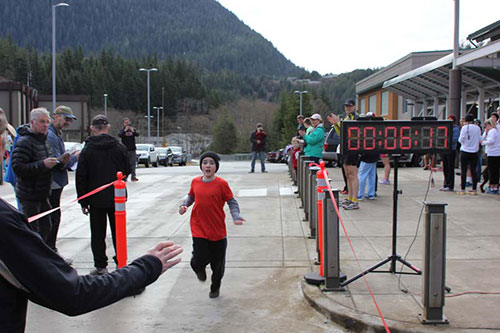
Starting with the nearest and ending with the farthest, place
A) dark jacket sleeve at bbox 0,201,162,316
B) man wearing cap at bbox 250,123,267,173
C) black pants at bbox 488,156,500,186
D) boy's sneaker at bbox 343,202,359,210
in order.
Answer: dark jacket sleeve at bbox 0,201,162,316 < boy's sneaker at bbox 343,202,359,210 < black pants at bbox 488,156,500,186 < man wearing cap at bbox 250,123,267,173

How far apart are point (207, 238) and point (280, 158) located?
33.1 metres

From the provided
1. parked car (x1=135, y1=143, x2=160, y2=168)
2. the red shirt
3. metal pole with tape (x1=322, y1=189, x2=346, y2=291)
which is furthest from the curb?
parked car (x1=135, y1=143, x2=160, y2=168)

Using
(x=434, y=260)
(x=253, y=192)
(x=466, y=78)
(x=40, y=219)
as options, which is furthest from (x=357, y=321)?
(x=466, y=78)

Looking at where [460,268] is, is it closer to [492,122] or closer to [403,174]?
[492,122]

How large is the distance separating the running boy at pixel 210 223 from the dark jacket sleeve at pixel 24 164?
5.71 feet

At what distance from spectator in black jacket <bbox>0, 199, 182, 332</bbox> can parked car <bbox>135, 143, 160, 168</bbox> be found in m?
31.1

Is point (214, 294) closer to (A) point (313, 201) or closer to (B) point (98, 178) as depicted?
(B) point (98, 178)

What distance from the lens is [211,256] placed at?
536 cm

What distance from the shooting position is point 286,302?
511 centimetres

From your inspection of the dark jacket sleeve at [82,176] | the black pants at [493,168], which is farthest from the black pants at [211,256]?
the black pants at [493,168]

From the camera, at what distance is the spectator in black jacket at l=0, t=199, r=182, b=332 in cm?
176

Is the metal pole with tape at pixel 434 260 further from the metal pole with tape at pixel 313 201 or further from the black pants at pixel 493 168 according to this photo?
the black pants at pixel 493 168

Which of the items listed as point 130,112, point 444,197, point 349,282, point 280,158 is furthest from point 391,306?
point 130,112

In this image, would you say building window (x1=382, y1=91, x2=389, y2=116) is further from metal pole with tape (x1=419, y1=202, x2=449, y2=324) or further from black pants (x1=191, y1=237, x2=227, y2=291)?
metal pole with tape (x1=419, y1=202, x2=449, y2=324)
